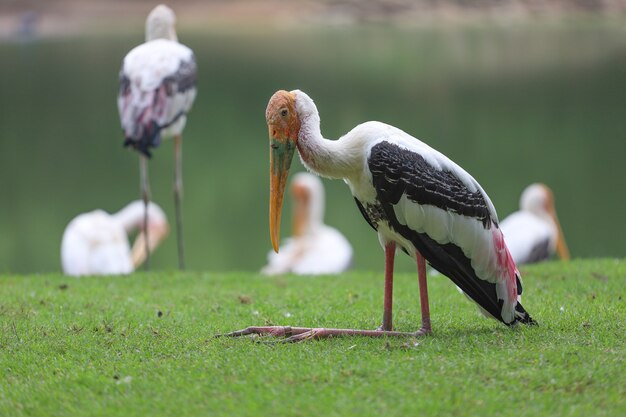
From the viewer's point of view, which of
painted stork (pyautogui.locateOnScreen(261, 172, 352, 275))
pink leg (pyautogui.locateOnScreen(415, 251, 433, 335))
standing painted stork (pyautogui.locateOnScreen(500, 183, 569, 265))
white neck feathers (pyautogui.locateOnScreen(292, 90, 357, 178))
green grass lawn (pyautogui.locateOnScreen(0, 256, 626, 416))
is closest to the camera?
green grass lawn (pyautogui.locateOnScreen(0, 256, 626, 416))

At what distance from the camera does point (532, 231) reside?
422 inches

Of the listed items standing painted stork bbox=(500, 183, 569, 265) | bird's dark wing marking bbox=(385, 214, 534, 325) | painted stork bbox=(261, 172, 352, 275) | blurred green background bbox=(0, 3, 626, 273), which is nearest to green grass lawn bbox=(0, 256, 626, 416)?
bird's dark wing marking bbox=(385, 214, 534, 325)

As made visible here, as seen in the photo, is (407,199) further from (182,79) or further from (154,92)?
(182,79)

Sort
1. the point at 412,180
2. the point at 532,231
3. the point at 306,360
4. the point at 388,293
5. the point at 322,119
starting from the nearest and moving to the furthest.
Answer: the point at 306,360 < the point at 412,180 < the point at 388,293 < the point at 532,231 < the point at 322,119

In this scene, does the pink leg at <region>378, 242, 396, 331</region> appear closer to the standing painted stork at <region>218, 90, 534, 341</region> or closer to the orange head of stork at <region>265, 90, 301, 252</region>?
the standing painted stork at <region>218, 90, 534, 341</region>

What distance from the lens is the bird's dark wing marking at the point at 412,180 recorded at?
492 cm

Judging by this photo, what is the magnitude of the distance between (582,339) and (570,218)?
1040 cm

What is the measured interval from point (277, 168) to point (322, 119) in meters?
15.7

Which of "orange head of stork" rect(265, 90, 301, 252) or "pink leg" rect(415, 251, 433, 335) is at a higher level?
"orange head of stork" rect(265, 90, 301, 252)

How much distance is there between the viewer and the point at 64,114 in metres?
22.7

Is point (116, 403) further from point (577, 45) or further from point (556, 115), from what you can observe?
point (577, 45)

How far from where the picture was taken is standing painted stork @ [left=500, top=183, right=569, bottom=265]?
1052cm

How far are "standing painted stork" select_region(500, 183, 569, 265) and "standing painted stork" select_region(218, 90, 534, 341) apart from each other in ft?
17.0

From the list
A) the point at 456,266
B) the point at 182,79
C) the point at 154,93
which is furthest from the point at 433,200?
the point at 182,79
